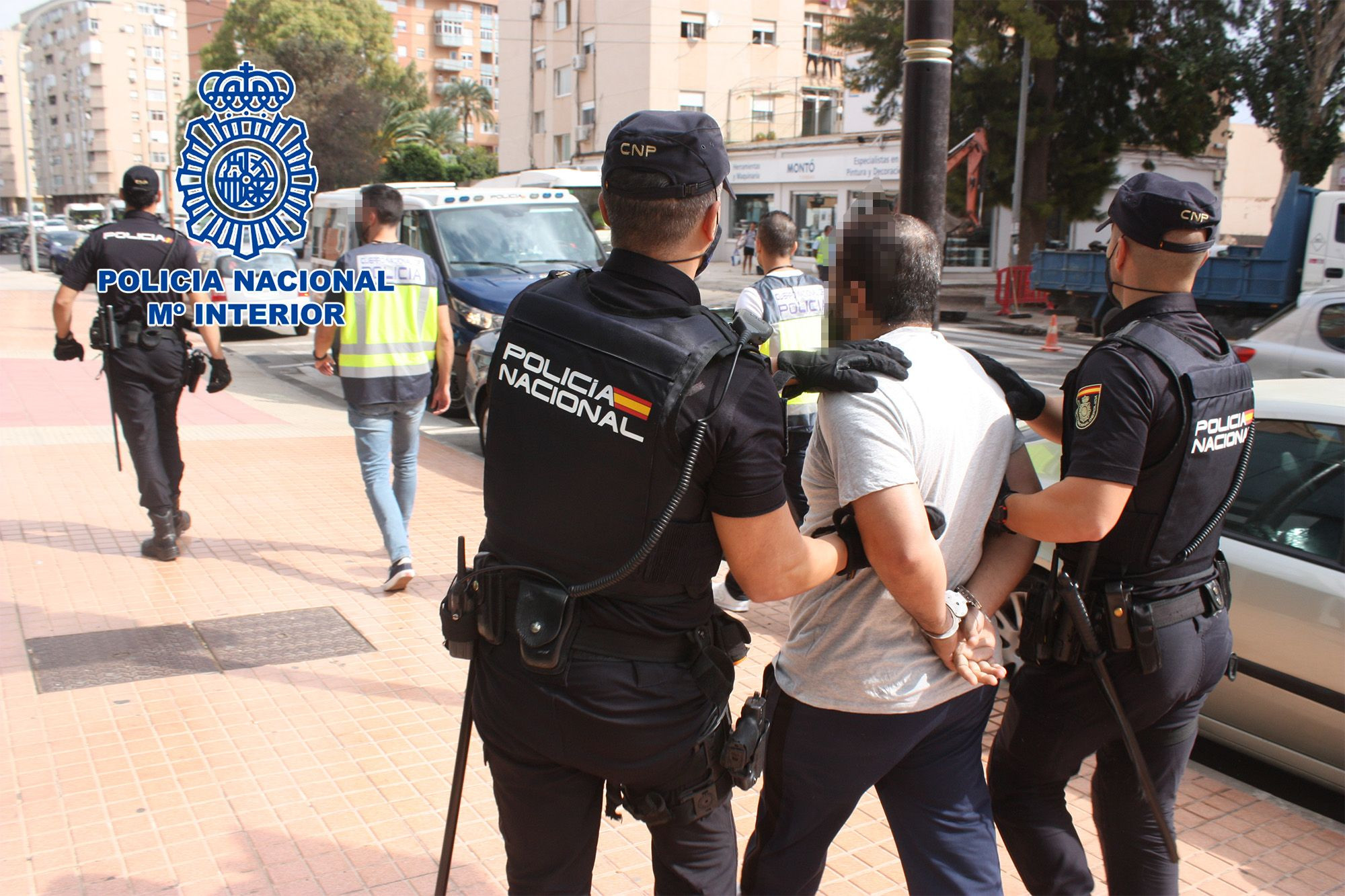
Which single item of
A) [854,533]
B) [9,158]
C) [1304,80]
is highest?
[9,158]

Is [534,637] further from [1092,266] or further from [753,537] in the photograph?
[1092,266]

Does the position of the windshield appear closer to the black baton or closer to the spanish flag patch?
the black baton

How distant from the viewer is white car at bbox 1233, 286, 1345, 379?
8.48m

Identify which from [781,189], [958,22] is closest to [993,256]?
[781,189]

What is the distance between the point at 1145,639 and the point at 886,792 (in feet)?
2.04

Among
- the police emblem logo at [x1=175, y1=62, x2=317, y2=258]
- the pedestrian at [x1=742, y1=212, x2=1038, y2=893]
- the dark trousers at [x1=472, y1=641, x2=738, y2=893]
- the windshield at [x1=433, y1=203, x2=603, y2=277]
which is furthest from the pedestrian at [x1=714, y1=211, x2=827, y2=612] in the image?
the police emblem logo at [x1=175, y1=62, x2=317, y2=258]

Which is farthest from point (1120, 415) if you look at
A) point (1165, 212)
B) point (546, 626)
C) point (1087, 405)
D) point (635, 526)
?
point (546, 626)

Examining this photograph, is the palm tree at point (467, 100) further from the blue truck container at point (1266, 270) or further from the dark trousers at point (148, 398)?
the dark trousers at point (148, 398)

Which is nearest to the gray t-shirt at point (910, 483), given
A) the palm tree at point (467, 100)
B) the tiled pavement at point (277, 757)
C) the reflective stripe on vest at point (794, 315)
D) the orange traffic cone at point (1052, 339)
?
the tiled pavement at point (277, 757)

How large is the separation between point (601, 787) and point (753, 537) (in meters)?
0.58

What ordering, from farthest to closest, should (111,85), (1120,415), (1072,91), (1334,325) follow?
1. (111,85)
2. (1072,91)
3. (1334,325)
4. (1120,415)

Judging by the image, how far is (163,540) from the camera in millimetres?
5816

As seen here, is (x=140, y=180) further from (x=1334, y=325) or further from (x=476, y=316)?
(x=1334, y=325)

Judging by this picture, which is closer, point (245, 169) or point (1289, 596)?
point (1289, 596)
